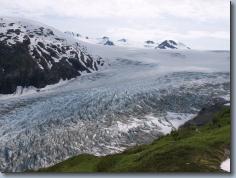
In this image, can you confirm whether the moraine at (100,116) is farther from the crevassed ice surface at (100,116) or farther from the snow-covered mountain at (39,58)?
the snow-covered mountain at (39,58)

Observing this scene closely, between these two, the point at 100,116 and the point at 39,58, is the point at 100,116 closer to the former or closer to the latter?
the point at 100,116

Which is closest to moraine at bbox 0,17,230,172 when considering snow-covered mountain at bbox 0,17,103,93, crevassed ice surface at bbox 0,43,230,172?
crevassed ice surface at bbox 0,43,230,172

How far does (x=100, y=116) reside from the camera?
19.9 m

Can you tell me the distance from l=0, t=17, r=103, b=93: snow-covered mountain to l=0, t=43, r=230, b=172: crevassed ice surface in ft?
14.4

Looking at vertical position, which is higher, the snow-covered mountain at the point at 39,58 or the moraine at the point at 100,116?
the snow-covered mountain at the point at 39,58

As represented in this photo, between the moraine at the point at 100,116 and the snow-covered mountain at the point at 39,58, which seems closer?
the moraine at the point at 100,116

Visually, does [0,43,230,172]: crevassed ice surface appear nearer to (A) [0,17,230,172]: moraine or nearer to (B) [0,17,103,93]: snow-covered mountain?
(A) [0,17,230,172]: moraine

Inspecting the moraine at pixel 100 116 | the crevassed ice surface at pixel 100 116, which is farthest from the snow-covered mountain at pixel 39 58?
the moraine at pixel 100 116

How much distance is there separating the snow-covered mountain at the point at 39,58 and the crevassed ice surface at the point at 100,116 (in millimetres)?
4389

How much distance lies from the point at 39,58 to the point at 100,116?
1478 centimetres

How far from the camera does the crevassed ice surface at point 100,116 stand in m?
17.0

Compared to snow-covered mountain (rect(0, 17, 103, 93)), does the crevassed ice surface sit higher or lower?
lower

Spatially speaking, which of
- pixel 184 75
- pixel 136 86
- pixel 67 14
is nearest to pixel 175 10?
pixel 67 14

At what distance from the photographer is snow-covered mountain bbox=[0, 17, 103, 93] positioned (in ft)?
97.0
